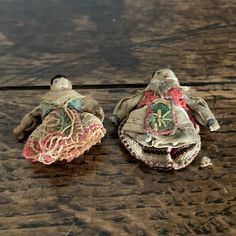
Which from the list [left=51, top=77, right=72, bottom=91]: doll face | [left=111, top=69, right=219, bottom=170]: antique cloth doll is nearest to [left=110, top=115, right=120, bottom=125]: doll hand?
[left=111, top=69, right=219, bottom=170]: antique cloth doll

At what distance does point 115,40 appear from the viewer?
49.4 inches

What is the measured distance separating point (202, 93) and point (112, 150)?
9.2 inches

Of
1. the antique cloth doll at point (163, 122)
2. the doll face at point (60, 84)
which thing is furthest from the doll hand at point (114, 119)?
the doll face at point (60, 84)

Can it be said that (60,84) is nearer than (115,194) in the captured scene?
No

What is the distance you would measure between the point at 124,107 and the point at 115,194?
0.18 metres

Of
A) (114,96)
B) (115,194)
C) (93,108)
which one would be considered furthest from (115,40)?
(115,194)

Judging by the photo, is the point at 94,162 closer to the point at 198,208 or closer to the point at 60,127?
the point at 60,127

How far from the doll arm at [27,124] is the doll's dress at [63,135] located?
41mm

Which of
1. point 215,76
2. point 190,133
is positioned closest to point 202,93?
point 215,76

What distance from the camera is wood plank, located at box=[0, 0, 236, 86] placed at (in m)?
1.17

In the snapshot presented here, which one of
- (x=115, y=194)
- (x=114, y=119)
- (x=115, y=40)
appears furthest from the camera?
(x=115, y=40)

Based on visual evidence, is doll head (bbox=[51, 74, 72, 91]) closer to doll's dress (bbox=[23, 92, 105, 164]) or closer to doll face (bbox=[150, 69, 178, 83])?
doll's dress (bbox=[23, 92, 105, 164])

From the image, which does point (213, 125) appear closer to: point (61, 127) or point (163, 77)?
point (163, 77)

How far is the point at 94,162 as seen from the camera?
3.20 feet
